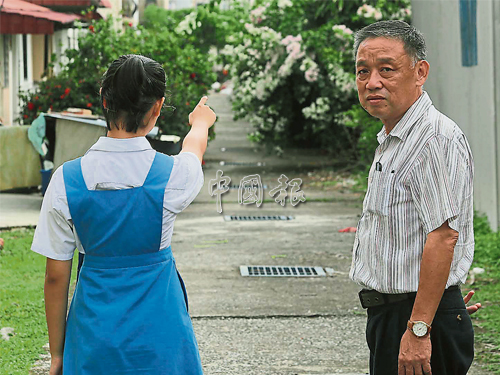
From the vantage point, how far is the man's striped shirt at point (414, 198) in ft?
8.59

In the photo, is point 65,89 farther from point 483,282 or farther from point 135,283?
point 135,283

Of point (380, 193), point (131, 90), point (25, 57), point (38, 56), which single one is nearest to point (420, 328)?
→ point (380, 193)

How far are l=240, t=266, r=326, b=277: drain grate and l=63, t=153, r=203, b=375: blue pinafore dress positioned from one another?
459cm

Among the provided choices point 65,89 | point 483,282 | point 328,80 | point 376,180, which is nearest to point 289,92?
point 328,80

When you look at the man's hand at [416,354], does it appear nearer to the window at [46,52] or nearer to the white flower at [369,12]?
the white flower at [369,12]

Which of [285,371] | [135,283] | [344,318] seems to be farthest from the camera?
[344,318]

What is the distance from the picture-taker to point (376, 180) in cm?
277

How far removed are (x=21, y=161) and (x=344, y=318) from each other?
6.25 metres

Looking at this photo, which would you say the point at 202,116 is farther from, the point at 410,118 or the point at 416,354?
the point at 416,354

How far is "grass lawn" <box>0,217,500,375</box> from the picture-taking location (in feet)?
16.4

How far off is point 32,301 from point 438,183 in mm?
4253

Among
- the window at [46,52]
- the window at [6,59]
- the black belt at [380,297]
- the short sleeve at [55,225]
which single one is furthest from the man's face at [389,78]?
the window at [46,52]

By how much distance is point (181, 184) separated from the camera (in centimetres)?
272

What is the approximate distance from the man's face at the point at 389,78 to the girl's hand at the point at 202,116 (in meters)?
0.58
